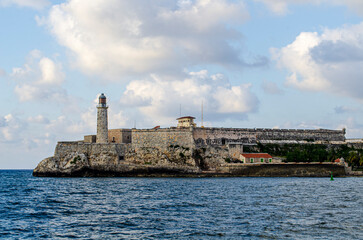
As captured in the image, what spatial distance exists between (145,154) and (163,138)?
3541 mm

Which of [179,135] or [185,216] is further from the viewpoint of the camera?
[179,135]

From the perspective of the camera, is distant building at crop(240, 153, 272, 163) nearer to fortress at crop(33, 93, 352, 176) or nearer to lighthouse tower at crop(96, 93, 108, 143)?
fortress at crop(33, 93, 352, 176)

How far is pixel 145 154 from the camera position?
60.6 meters

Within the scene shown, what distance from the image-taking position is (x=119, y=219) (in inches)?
866

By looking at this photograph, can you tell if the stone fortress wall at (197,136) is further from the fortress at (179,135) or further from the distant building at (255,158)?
the distant building at (255,158)

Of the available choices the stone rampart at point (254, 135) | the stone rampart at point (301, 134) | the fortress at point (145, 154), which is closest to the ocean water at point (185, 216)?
the fortress at point (145, 154)

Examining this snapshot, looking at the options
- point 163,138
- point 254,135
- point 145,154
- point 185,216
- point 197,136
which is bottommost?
point 185,216

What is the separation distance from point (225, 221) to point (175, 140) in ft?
135

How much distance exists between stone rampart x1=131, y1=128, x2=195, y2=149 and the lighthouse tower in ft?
13.5

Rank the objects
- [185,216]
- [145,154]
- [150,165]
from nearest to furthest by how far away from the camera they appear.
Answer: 1. [185,216]
2. [150,165]
3. [145,154]

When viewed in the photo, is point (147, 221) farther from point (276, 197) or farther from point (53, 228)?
point (276, 197)

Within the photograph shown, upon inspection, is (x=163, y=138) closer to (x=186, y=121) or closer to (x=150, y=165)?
(x=150, y=165)

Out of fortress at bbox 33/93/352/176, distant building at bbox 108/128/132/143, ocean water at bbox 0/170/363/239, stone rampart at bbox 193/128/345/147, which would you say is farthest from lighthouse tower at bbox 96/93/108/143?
ocean water at bbox 0/170/363/239

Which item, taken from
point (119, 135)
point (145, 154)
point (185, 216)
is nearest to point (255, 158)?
point (145, 154)
